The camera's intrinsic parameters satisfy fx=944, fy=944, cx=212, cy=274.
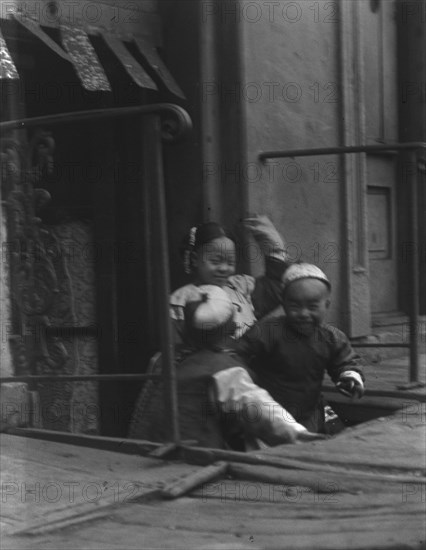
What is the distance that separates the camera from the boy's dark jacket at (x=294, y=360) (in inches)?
170

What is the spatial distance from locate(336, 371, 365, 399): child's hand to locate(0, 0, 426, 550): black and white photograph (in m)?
0.01

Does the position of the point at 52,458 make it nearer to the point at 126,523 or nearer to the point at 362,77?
the point at 126,523

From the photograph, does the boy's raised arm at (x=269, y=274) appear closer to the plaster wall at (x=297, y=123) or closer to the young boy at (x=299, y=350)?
the plaster wall at (x=297, y=123)

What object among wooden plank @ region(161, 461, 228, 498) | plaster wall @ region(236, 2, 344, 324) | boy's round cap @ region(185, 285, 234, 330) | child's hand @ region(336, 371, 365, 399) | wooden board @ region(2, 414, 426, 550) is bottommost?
wooden board @ region(2, 414, 426, 550)

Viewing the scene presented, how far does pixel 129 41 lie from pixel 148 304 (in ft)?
4.98

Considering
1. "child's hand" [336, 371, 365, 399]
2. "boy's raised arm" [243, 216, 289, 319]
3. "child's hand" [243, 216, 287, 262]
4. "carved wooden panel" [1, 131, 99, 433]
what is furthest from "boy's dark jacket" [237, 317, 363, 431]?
"carved wooden panel" [1, 131, 99, 433]

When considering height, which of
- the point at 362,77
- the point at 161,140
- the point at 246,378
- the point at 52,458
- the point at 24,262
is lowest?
the point at 52,458

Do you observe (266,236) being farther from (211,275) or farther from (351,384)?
(351,384)

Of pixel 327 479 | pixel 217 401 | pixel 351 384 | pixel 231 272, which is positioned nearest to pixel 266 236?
pixel 231 272

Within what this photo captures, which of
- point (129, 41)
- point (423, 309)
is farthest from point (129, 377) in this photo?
point (423, 309)

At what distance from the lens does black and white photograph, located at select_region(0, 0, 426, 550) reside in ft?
10.0

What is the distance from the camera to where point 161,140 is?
143 inches

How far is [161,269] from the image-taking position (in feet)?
11.9

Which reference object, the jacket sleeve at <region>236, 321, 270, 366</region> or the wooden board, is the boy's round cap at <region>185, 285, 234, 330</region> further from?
the wooden board
